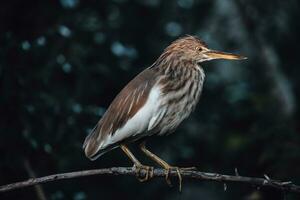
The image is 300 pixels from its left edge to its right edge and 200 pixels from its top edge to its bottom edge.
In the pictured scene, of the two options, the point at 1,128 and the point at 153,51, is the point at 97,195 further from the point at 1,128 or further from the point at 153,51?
the point at 1,128

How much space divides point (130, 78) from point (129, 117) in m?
2.64

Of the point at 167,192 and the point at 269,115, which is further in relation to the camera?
the point at 167,192

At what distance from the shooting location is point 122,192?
8.42m

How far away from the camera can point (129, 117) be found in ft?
17.6

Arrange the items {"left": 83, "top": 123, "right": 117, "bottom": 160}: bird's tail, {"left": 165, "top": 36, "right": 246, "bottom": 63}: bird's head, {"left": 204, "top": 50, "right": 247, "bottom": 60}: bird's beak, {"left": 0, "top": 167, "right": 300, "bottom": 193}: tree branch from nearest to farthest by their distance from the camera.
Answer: {"left": 0, "top": 167, "right": 300, "bottom": 193}: tree branch
{"left": 83, "top": 123, "right": 117, "bottom": 160}: bird's tail
{"left": 204, "top": 50, "right": 247, "bottom": 60}: bird's beak
{"left": 165, "top": 36, "right": 246, "bottom": 63}: bird's head

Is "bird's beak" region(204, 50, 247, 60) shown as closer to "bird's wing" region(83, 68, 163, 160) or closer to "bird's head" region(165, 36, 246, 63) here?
"bird's head" region(165, 36, 246, 63)

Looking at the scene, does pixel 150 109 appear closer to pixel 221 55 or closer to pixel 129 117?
pixel 129 117

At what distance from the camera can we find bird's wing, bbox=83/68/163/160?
17.2ft

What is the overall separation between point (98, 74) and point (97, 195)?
146cm

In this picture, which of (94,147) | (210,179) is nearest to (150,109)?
(94,147)

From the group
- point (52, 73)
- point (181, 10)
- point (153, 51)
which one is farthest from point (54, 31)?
point (181, 10)

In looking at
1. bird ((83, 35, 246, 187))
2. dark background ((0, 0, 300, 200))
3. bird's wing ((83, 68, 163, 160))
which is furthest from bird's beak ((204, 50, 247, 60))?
dark background ((0, 0, 300, 200))

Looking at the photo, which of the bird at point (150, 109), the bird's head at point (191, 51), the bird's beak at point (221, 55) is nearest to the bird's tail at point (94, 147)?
the bird at point (150, 109)

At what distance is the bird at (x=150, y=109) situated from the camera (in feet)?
17.2
